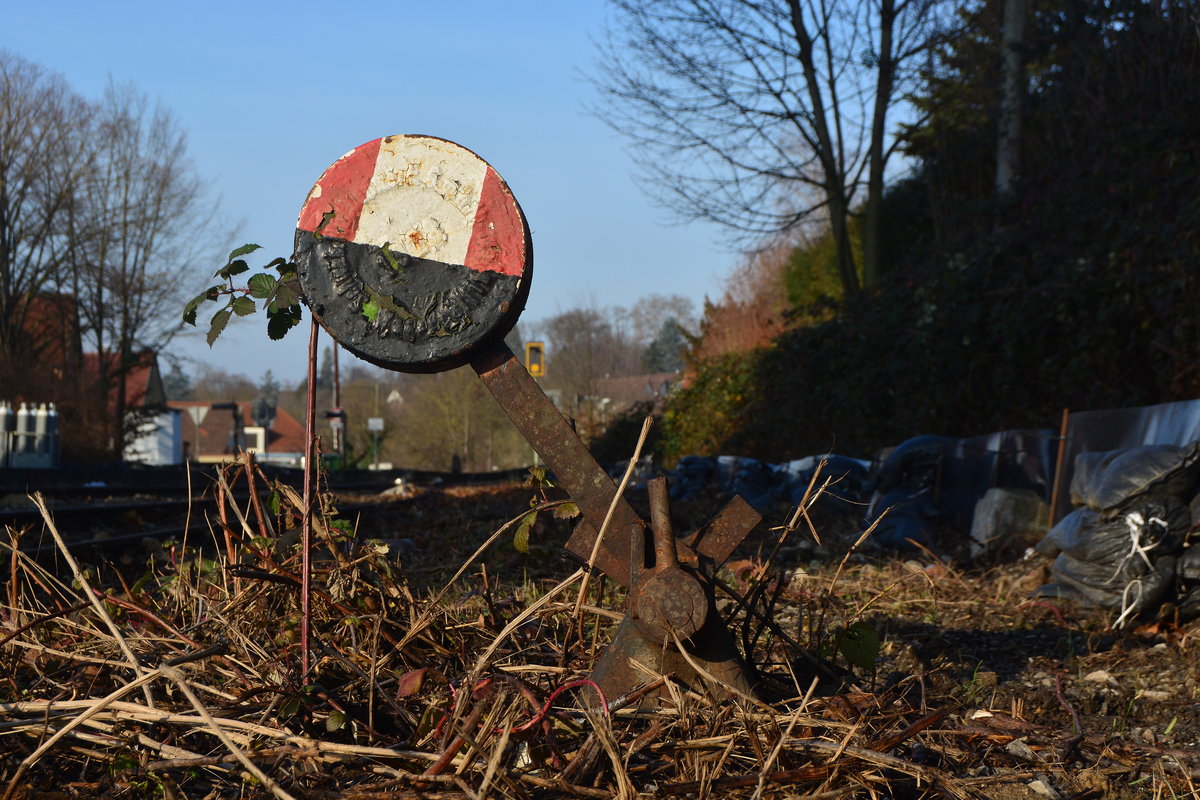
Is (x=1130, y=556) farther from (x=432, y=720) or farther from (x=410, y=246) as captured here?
(x=410, y=246)

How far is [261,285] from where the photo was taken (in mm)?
2318

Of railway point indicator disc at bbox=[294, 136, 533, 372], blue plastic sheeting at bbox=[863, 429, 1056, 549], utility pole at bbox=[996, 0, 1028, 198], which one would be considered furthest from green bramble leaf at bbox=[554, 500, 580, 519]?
utility pole at bbox=[996, 0, 1028, 198]

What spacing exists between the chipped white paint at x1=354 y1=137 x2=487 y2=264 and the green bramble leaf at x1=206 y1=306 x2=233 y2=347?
0.34 m

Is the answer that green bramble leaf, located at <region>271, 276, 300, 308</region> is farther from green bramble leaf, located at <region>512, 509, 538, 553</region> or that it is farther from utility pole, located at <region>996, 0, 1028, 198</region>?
utility pole, located at <region>996, 0, 1028, 198</region>

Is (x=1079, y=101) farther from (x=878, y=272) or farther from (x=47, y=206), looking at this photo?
(x=47, y=206)

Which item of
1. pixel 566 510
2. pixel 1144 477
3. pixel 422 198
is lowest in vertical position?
pixel 1144 477

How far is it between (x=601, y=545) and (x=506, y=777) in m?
0.65

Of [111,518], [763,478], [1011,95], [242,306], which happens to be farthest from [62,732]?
[1011,95]

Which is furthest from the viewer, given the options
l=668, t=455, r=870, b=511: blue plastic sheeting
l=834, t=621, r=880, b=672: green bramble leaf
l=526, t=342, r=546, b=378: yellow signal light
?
l=526, t=342, r=546, b=378: yellow signal light

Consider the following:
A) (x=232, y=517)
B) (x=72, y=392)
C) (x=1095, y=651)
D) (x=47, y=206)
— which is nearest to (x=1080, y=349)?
(x=1095, y=651)

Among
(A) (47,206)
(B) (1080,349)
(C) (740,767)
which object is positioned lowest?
(C) (740,767)

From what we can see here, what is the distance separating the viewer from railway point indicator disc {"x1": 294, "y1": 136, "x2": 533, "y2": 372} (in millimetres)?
2291

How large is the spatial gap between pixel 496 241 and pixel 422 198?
20cm

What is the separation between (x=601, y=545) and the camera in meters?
2.30
